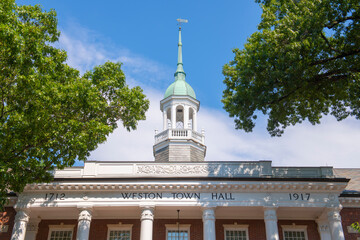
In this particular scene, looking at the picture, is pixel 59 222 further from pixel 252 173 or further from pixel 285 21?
pixel 285 21

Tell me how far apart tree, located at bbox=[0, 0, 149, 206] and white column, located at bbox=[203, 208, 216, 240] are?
792 cm

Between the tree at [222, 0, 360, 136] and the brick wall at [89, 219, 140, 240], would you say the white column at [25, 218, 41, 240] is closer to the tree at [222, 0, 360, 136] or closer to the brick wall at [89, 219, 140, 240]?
the brick wall at [89, 219, 140, 240]

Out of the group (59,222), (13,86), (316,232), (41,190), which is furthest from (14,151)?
(316,232)

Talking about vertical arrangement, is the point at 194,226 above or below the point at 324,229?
above

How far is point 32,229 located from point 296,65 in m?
18.7

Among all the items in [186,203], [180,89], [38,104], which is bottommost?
[186,203]

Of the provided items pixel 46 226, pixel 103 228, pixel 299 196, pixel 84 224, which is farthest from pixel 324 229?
pixel 46 226

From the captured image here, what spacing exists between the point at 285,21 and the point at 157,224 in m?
14.8

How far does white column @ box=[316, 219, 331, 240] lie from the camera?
23364 millimetres

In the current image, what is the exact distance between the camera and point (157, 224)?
24562mm

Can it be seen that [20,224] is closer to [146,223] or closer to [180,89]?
[146,223]

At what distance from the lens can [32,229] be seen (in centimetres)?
2411

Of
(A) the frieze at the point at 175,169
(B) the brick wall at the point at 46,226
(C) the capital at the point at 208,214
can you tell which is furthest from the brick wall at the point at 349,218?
(B) the brick wall at the point at 46,226

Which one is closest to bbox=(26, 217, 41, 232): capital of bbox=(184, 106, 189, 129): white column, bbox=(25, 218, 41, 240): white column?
bbox=(25, 218, 41, 240): white column
